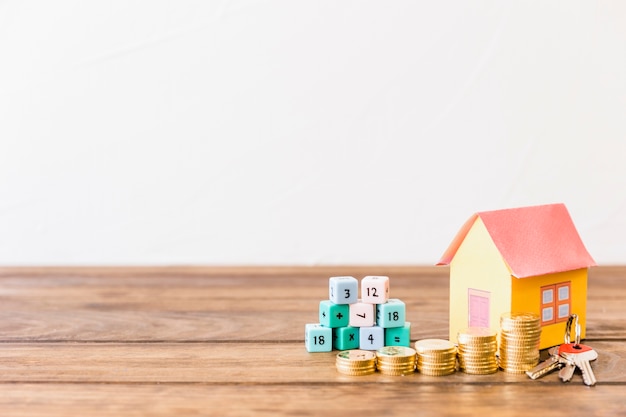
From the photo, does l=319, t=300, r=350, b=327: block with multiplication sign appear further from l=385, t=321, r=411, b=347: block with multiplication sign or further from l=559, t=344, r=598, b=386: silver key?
l=559, t=344, r=598, b=386: silver key

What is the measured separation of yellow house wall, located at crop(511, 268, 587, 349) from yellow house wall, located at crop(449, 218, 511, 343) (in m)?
0.02

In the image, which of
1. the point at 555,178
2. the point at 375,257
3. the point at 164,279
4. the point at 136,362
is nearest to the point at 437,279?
the point at 375,257

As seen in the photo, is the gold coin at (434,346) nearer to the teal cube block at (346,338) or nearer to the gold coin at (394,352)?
the gold coin at (394,352)

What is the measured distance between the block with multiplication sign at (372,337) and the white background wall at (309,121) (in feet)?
3.69

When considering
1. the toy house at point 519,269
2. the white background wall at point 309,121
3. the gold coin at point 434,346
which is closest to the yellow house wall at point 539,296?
the toy house at point 519,269

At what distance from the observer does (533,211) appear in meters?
1.30

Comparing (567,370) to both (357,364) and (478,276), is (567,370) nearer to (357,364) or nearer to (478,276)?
(478,276)

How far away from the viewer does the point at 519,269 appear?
118 cm

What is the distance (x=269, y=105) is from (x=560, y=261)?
127 cm

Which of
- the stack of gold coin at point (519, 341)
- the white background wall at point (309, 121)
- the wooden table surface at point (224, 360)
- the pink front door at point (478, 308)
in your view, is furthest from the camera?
the white background wall at point (309, 121)

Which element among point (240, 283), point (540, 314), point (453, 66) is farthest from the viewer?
point (453, 66)

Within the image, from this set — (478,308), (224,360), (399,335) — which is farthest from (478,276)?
(224,360)

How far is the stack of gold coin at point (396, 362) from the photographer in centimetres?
114

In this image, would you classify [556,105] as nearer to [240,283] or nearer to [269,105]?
[269,105]
